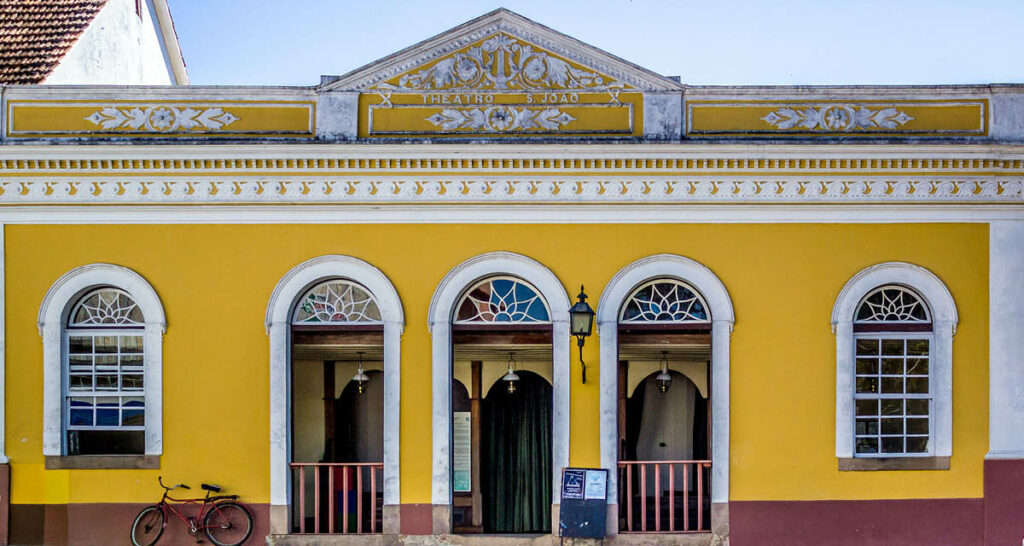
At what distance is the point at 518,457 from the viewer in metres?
10.5

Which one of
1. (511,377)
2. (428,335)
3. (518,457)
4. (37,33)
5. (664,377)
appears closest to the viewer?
(428,335)

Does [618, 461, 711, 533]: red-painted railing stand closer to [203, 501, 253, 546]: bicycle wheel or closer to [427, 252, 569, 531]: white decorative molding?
[427, 252, 569, 531]: white decorative molding

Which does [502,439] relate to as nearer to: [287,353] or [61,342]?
[287,353]

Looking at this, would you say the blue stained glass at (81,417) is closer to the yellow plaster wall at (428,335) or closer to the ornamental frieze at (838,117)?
the yellow plaster wall at (428,335)

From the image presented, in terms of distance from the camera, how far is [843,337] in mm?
8695

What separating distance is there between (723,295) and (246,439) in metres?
5.04

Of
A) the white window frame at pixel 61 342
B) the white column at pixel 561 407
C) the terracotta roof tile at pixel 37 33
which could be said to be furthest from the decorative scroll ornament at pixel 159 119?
the white column at pixel 561 407

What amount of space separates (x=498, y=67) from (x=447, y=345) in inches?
114

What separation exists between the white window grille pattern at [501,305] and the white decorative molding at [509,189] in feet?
2.96

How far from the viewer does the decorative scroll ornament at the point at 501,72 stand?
28.9 feet

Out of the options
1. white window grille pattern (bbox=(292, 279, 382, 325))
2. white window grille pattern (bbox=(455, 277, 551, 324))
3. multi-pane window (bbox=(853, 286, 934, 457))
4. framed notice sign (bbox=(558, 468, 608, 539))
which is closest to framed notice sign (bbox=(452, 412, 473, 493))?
framed notice sign (bbox=(558, 468, 608, 539))

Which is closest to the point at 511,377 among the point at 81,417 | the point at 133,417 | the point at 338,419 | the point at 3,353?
the point at 338,419

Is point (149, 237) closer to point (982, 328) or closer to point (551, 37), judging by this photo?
point (551, 37)

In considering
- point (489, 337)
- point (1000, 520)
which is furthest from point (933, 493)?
point (489, 337)
